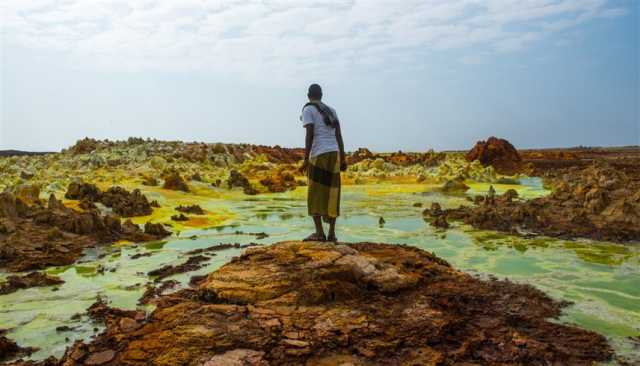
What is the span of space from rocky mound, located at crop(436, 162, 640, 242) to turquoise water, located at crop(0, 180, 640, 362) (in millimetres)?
647

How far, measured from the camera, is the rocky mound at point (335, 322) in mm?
3508

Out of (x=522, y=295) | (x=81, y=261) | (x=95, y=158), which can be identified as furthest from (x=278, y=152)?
(x=522, y=295)

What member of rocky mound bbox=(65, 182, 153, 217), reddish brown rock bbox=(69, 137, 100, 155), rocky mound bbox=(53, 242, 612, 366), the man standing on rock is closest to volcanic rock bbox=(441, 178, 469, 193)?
rocky mound bbox=(65, 182, 153, 217)

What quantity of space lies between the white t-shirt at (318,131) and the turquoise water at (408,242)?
2.32 m

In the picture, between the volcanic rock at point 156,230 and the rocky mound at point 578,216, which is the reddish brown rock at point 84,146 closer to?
the volcanic rock at point 156,230

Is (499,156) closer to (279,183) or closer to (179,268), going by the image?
(279,183)

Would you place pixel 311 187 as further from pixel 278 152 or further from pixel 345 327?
pixel 278 152

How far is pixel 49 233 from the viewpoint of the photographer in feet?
26.8

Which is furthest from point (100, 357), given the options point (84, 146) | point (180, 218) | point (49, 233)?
point (84, 146)

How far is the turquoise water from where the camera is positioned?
4.61 m

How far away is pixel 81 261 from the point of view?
7.40 metres

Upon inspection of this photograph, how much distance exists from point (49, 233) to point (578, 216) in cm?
992

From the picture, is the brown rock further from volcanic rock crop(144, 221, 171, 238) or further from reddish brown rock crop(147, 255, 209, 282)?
volcanic rock crop(144, 221, 171, 238)

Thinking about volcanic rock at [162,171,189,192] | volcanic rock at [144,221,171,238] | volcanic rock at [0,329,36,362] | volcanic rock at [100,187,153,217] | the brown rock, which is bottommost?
volcanic rock at [0,329,36,362]
